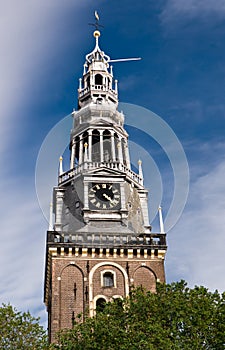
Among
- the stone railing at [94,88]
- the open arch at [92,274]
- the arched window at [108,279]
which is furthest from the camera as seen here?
the stone railing at [94,88]

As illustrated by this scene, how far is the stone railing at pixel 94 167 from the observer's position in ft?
190

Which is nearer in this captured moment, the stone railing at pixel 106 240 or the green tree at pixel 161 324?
the green tree at pixel 161 324

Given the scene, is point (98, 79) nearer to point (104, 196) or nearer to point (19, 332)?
point (104, 196)

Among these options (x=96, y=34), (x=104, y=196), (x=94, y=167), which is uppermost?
(x=96, y=34)

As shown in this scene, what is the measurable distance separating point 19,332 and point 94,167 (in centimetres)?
2386

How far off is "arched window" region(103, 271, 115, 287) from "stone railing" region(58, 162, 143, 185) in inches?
413

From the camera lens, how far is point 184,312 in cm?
3500

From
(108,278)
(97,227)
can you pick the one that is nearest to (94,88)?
(97,227)

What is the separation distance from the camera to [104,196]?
56.7 m

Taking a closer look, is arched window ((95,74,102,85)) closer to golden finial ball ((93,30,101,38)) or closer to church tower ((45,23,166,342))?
church tower ((45,23,166,342))

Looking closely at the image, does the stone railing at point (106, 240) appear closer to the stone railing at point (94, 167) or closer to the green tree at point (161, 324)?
the stone railing at point (94, 167)

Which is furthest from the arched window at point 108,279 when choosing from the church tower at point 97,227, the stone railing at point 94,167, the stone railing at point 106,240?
the stone railing at point 94,167

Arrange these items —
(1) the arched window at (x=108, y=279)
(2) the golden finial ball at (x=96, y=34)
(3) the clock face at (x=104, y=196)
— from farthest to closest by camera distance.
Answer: (2) the golden finial ball at (x=96, y=34) < (3) the clock face at (x=104, y=196) < (1) the arched window at (x=108, y=279)

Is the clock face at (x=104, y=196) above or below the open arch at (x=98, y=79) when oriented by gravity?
below
